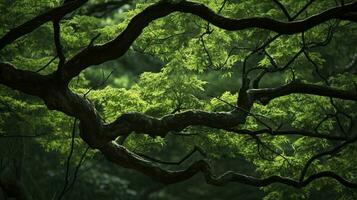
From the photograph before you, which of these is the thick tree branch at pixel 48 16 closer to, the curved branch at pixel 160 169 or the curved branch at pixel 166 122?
the curved branch at pixel 166 122

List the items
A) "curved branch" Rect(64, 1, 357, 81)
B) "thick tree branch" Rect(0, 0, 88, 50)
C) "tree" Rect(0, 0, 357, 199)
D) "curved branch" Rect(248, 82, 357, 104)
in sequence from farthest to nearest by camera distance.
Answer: "curved branch" Rect(248, 82, 357, 104), "tree" Rect(0, 0, 357, 199), "curved branch" Rect(64, 1, 357, 81), "thick tree branch" Rect(0, 0, 88, 50)

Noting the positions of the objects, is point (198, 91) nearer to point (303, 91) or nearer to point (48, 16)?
point (303, 91)

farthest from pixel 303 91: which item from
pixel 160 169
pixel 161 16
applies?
pixel 161 16

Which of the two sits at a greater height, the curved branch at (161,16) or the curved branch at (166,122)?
the curved branch at (161,16)

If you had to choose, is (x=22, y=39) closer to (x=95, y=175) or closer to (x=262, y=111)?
(x=262, y=111)

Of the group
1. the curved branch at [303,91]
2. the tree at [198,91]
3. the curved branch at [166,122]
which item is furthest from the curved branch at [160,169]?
the curved branch at [303,91]

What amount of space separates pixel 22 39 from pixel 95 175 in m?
6.56

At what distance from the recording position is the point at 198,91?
708 cm

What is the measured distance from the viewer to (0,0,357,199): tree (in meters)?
5.18

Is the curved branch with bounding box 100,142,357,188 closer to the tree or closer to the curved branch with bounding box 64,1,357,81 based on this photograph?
the tree

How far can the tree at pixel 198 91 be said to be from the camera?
17.0 feet

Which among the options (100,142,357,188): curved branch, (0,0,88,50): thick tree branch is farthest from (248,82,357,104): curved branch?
(0,0,88,50): thick tree branch

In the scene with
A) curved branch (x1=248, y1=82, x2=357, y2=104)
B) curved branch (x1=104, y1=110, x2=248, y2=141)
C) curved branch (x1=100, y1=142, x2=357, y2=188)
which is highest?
curved branch (x1=248, y1=82, x2=357, y2=104)

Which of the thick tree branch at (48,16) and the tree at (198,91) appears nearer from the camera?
the thick tree branch at (48,16)
